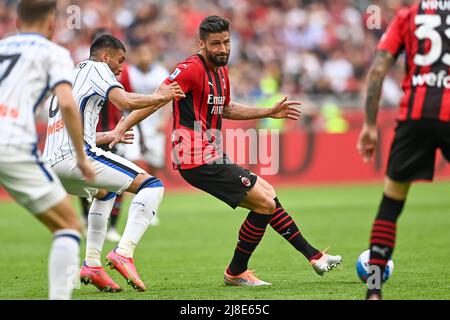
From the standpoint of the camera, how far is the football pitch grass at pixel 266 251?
787 centimetres

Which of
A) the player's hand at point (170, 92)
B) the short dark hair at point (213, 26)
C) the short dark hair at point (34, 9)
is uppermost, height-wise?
the short dark hair at point (34, 9)

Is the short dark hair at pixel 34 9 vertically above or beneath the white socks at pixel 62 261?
above

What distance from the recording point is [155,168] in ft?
52.7

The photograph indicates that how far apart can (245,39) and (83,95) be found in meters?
17.1

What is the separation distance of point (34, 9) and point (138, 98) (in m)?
1.93

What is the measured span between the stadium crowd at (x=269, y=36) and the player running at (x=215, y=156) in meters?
13.1

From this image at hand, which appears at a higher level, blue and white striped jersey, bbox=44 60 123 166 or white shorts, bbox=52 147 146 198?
blue and white striped jersey, bbox=44 60 123 166

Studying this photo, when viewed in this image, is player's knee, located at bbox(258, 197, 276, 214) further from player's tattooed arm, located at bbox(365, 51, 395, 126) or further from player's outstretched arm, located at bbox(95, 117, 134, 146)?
player's tattooed arm, located at bbox(365, 51, 395, 126)

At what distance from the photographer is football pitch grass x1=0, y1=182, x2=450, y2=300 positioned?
25.8 ft

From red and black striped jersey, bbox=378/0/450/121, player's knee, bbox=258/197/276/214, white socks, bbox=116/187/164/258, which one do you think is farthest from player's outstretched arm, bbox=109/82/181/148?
red and black striped jersey, bbox=378/0/450/121

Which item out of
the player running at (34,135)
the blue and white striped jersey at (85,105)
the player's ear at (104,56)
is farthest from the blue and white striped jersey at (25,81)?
the player's ear at (104,56)

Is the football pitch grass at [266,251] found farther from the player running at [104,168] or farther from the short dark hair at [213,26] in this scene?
the short dark hair at [213,26]
